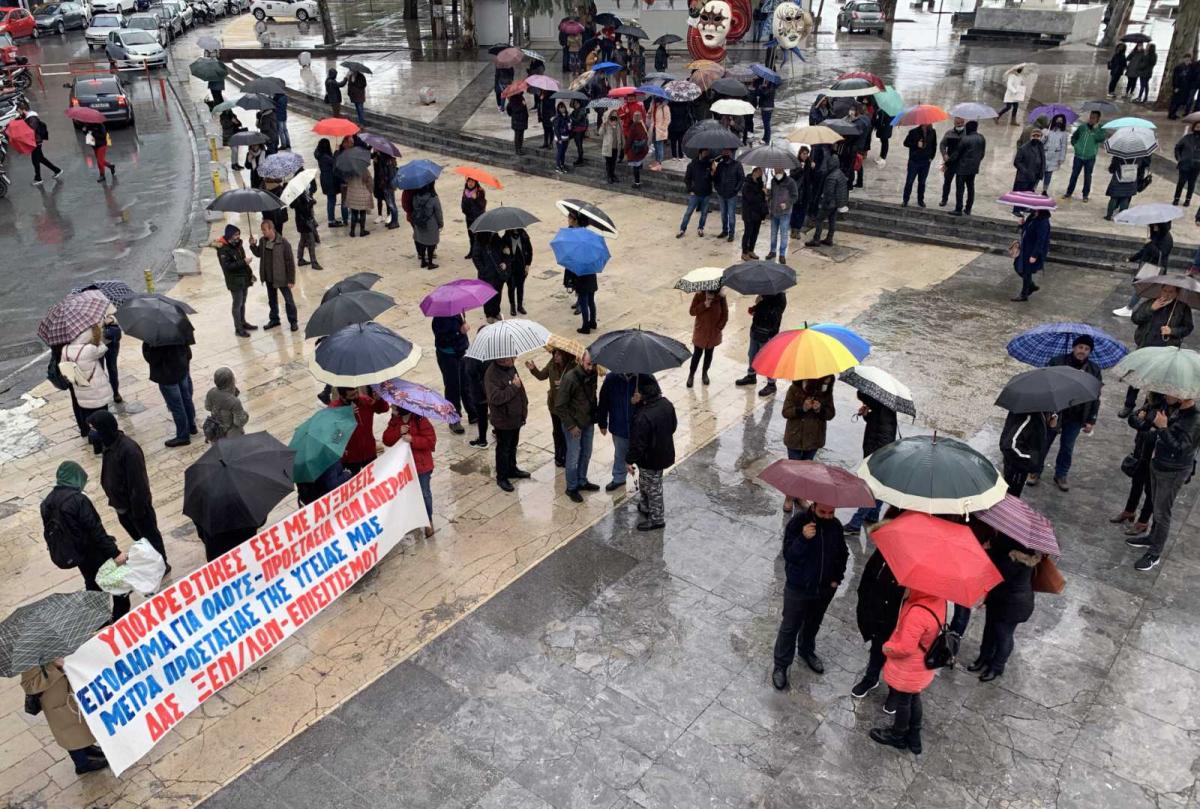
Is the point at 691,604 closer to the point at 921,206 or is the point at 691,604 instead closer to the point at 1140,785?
the point at 1140,785

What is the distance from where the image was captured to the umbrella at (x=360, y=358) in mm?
8375

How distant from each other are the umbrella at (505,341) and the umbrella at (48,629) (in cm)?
400

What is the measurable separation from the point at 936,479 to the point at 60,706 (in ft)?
19.4

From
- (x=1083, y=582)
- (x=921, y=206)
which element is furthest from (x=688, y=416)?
(x=921, y=206)

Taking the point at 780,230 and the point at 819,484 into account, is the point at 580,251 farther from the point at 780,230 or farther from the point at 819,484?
the point at 819,484

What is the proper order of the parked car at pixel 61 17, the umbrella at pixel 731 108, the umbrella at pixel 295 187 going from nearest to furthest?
the umbrella at pixel 295 187 < the umbrella at pixel 731 108 < the parked car at pixel 61 17

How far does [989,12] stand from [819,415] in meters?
34.2

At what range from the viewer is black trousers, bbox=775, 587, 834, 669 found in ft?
22.2

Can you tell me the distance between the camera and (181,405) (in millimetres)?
10688

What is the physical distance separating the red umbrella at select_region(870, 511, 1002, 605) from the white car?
44.7 metres

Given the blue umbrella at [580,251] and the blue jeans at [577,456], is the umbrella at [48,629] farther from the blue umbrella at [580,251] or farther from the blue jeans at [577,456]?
the blue umbrella at [580,251]

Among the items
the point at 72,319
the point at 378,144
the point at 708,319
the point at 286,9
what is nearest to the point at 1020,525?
the point at 708,319

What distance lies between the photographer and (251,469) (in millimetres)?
7066

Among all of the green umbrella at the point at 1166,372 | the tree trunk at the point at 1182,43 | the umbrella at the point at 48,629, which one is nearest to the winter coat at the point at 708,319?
the green umbrella at the point at 1166,372
